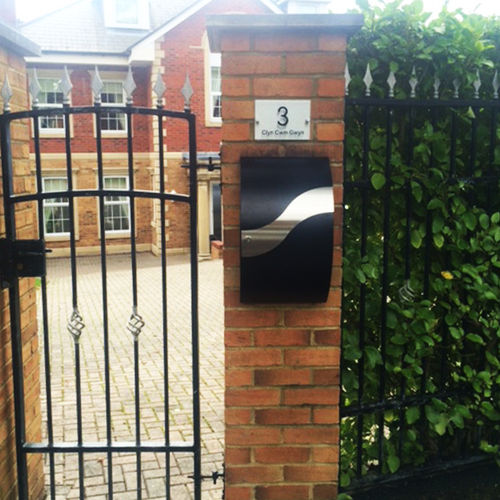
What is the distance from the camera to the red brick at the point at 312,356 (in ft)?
9.28

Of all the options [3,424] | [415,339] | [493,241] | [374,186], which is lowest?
[3,424]

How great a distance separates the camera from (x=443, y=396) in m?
3.27

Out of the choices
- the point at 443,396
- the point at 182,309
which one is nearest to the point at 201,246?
the point at 182,309

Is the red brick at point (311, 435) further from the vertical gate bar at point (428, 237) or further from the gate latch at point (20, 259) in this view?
the gate latch at point (20, 259)

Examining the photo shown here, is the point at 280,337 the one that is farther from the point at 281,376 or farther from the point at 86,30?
the point at 86,30

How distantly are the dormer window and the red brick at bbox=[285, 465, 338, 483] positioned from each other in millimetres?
19536

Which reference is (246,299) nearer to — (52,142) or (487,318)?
(487,318)

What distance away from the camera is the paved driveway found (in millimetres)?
4016

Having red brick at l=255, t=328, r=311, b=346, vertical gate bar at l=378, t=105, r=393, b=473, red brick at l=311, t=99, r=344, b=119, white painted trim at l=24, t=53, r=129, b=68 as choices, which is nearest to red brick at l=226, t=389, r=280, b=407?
red brick at l=255, t=328, r=311, b=346

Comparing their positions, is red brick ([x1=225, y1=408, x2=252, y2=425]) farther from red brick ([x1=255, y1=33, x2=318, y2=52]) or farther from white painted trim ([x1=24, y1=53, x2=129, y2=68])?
white painted trim ([x1=24, y1=53, x2=129, y2=68])

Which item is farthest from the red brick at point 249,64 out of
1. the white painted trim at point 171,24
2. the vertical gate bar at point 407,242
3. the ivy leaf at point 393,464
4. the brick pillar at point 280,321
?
the white painted trim at point 171,24

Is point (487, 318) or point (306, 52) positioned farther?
point (487, 318)

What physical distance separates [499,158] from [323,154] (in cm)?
104

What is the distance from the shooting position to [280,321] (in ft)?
9.20
